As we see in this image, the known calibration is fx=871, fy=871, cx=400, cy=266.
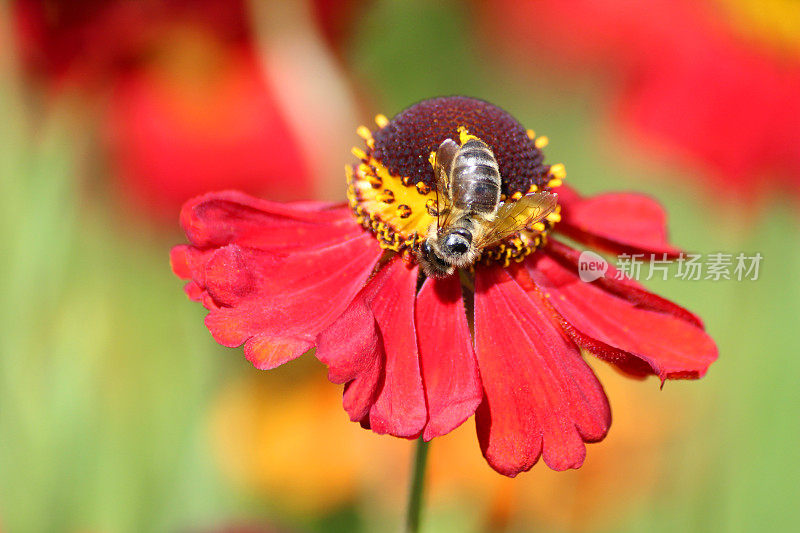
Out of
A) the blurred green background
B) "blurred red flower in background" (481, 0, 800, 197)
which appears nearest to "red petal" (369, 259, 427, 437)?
the blurred green background

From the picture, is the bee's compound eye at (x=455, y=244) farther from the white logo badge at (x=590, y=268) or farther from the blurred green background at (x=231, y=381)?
the blurred green background at (x=231, y=381)

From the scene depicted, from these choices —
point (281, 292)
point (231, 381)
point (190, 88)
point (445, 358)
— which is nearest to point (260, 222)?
point (281, 292)

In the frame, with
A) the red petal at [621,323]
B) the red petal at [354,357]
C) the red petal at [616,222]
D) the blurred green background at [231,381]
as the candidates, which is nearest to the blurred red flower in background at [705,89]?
the blurred green background at [231,381]

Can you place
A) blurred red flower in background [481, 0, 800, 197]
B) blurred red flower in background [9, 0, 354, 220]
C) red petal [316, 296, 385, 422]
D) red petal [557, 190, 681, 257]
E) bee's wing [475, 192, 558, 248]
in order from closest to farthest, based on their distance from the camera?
1. red petal [316, 296, 385, 422]
2. bee's wing [475, 192, 558, 248]
3. red petal [557, 190, 681, 257]
4. blurred red flower in background [9, 0, 354, 220]
5. blurred red flower in background [481, 0, 800, 197]

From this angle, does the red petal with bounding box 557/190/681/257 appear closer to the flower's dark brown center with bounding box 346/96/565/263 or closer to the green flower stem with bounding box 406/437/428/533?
the flower's dark brown center with bounding box 346/96/565/263

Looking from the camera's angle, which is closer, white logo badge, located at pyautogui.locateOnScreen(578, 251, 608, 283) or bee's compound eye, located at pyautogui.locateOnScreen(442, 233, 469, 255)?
bee's compound eye, located at pyautogui.locateOnScreen(442, 233, 469, 255)

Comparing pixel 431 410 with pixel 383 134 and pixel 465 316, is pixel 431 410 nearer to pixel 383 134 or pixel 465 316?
pixel 465 316

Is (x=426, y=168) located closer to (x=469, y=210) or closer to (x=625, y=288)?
(x=469, y=210)
